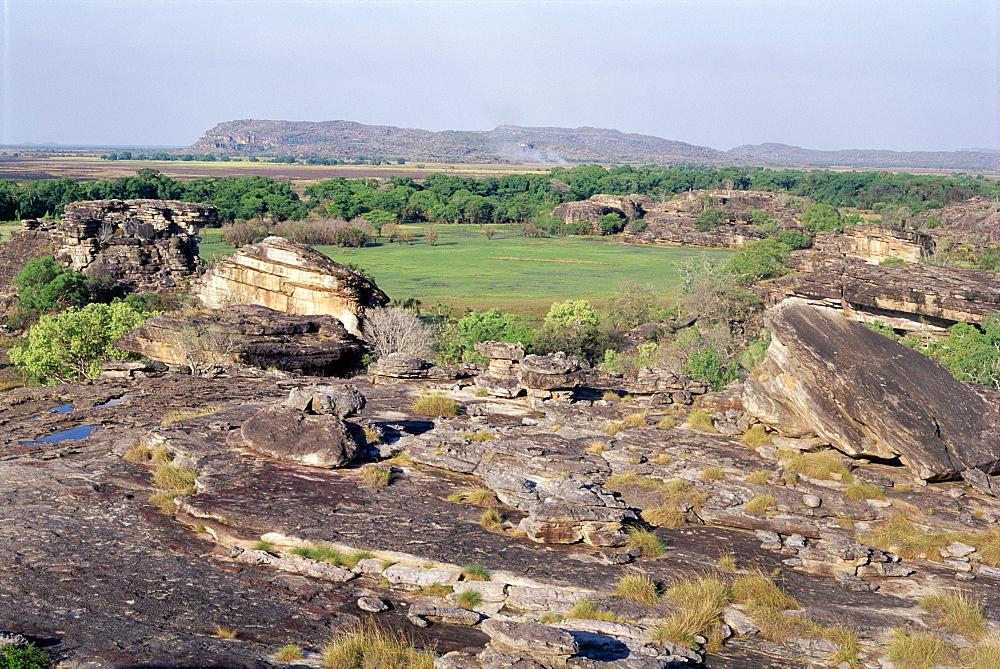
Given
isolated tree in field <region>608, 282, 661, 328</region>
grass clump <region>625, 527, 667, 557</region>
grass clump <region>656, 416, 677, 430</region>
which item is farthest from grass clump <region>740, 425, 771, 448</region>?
isolated tree in field <region>608, 282, 661, 328</region>

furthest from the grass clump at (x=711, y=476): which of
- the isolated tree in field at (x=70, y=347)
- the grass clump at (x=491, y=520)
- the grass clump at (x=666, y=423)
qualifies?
the isolated tree in field at (x=70, y=347)

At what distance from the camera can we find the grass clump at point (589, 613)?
13.3m

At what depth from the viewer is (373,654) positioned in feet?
38.1

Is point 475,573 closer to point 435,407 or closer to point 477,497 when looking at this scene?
point 477,497

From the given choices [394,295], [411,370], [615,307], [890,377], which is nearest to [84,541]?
[411,370]

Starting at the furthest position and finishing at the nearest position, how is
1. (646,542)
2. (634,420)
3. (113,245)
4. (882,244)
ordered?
(882,244)
(113,245)
(634,420)
(646,542)

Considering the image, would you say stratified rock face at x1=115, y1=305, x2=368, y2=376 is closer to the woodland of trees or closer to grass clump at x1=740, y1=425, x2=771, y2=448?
grass clump at x1=740, y1=425, x2=771, y2=448

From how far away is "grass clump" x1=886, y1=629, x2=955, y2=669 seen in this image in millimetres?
12219

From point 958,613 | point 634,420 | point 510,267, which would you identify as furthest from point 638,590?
point 510,267

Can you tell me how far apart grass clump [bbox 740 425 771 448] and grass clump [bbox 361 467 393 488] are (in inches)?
362

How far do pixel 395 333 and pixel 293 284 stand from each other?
7.77 m

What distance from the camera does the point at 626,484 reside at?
1870 centimetres

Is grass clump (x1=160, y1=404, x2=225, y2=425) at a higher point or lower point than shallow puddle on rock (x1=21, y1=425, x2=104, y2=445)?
higher

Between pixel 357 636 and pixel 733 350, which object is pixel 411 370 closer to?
pixel 357 636
